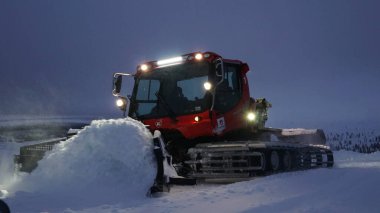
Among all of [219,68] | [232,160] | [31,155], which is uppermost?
[219,68]

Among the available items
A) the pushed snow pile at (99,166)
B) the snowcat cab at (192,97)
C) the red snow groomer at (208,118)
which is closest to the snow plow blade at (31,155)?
the pushed snow pile at (99,166)

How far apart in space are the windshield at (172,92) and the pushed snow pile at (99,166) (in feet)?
7.81

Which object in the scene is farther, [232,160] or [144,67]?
[144,67]

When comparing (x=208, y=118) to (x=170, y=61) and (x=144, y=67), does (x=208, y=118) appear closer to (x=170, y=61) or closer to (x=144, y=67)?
(x=170, y=61)

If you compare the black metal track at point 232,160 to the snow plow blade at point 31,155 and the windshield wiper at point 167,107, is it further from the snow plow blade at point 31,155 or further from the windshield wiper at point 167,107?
the snow plow blade at point 31,155

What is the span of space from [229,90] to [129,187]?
4134mm

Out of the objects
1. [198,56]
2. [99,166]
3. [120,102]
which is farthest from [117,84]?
[99,166]

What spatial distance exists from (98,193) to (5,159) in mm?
2972

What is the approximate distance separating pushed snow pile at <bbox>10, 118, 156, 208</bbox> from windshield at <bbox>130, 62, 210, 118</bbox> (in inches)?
93.7

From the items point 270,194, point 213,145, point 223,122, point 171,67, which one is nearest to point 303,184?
point 270,194

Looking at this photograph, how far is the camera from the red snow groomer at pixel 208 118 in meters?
8.72

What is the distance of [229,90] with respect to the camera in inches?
403

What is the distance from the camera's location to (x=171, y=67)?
10352mm

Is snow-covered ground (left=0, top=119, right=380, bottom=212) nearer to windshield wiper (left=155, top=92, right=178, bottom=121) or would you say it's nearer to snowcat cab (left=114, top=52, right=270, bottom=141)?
snowcat cab (left=114, top=52, right=270, bottom=141)
